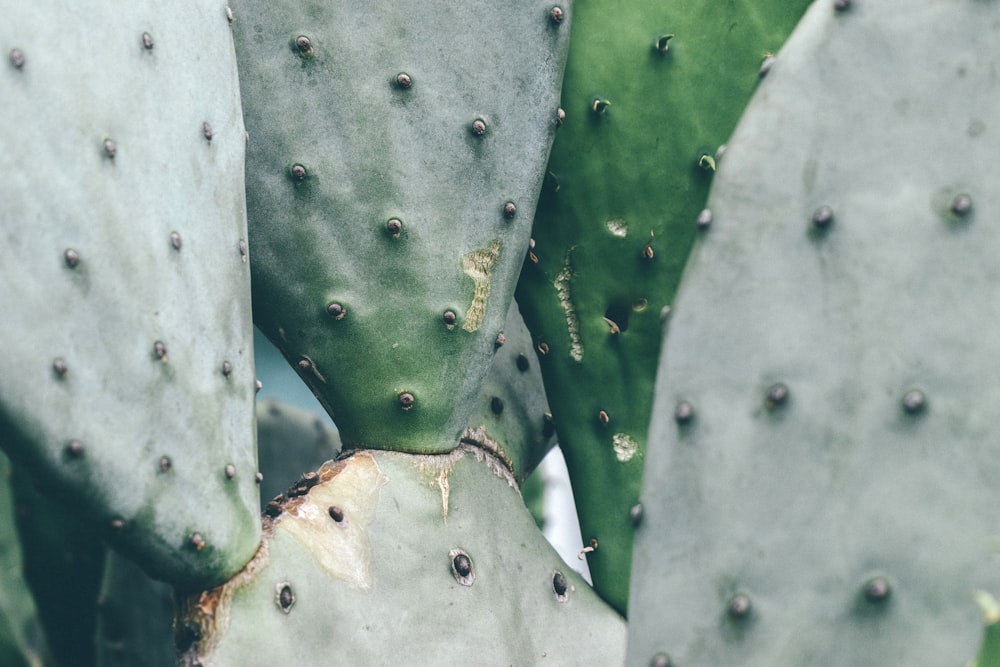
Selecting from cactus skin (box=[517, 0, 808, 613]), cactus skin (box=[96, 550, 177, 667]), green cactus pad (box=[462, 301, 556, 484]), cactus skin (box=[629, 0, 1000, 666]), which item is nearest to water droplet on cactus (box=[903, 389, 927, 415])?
cactus skin (box=[629, 0, 1000, 666])

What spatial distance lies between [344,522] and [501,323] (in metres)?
0.26

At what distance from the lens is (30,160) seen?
0.85m

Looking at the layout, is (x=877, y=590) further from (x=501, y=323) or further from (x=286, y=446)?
(x=286, y=446)

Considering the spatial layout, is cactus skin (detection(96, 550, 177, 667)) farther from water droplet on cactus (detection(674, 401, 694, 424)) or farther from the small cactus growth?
water droplet on cactus (detection(674, 401, 694, 424))

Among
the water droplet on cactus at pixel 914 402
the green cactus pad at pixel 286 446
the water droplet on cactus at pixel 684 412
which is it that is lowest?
the green cactus pad at pixel 286 446

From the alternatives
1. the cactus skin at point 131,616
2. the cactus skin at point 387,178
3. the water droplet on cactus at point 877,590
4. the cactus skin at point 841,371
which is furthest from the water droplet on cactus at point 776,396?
the cactus skin at point 131,616

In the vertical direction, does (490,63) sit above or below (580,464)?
above

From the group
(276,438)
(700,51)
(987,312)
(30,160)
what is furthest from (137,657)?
(987,312)

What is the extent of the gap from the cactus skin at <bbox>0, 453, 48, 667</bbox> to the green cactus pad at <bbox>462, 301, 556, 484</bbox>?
0.60 meters

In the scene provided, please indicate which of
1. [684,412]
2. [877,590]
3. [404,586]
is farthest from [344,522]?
[877,590]

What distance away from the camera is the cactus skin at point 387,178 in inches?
44.1

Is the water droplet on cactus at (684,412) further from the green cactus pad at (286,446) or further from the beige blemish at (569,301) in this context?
the green cactus pad at (286,446)

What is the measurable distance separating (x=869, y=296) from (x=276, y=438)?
1.13 meters

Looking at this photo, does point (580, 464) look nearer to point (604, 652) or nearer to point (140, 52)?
point (604, 652)
